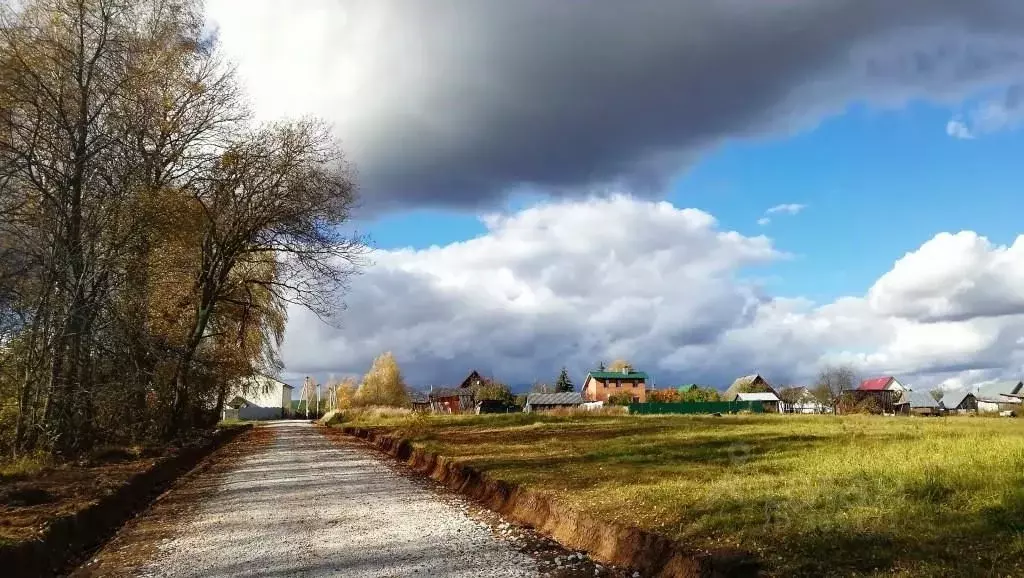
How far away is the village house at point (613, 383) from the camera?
123 meters

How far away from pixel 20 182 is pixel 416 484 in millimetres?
9568

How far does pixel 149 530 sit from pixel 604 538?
6.11m

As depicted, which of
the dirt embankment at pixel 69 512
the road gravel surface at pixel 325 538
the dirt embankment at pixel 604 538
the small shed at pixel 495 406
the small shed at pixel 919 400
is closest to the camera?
the dirt embankment at pixel 604 538

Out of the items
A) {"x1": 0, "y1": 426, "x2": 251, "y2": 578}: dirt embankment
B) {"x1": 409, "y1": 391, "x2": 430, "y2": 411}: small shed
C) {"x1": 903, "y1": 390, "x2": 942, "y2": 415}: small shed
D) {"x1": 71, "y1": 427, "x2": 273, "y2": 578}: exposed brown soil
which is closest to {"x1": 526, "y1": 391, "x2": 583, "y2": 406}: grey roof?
{"x1": 409, "y1": 391, "x2": 430, "y2": 411}: small shed

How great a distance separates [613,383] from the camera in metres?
125

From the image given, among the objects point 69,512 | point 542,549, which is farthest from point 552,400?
point 542,549

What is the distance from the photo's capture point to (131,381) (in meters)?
16.5

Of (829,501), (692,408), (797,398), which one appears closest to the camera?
(829,501)

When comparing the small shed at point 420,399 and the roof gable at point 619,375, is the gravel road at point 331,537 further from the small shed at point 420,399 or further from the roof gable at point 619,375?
the small shed at point 420,399

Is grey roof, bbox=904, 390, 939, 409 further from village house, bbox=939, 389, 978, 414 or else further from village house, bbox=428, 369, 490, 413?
village house, bbox=428, 369, 490, 413

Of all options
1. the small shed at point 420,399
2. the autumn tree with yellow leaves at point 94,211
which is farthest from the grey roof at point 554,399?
the autumn tree with yellow leaves at point 94,211

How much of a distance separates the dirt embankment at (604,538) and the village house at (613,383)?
11105 centimetres

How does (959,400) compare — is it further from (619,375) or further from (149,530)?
(149,530)

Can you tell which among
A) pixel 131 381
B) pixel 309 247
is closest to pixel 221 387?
pixel 309 247
